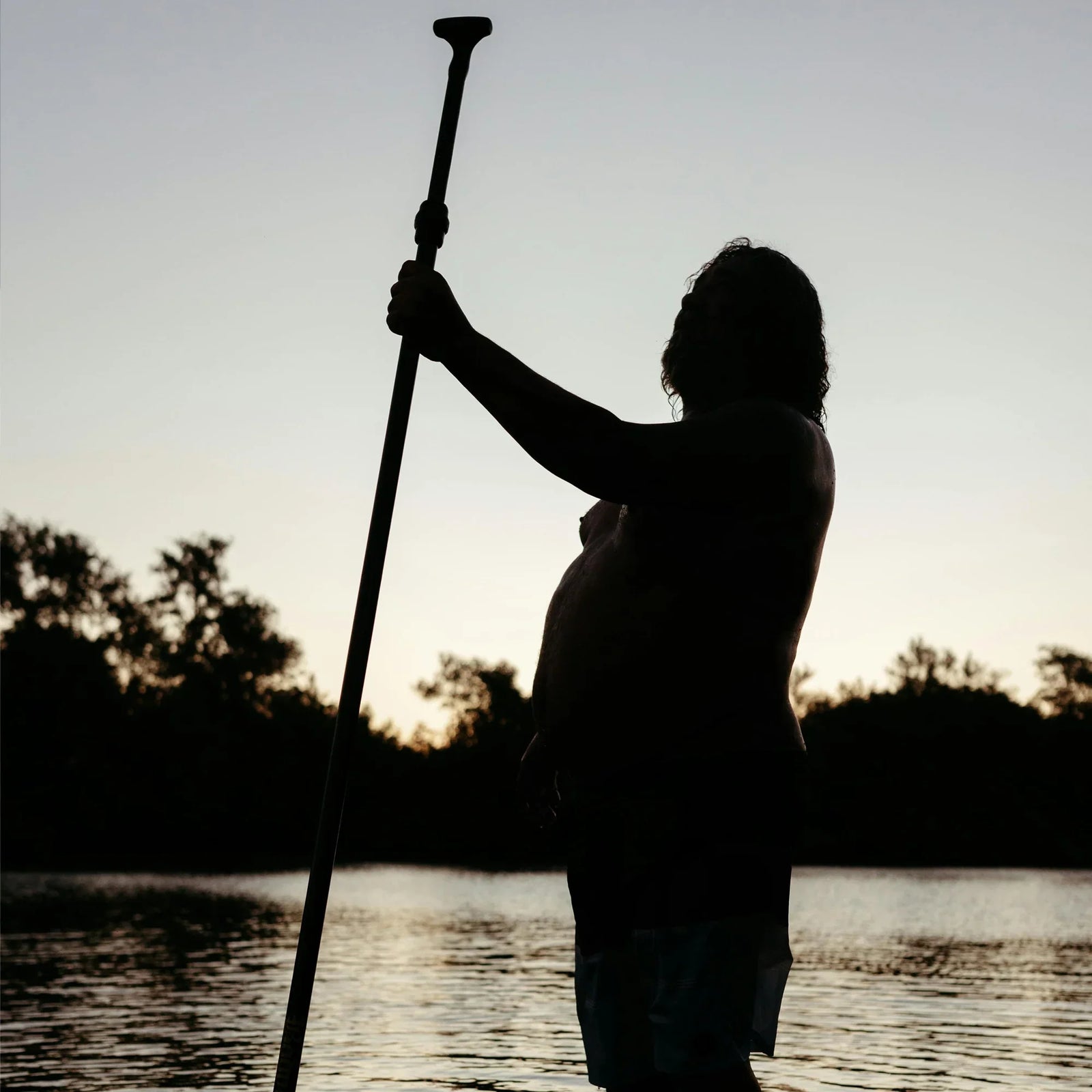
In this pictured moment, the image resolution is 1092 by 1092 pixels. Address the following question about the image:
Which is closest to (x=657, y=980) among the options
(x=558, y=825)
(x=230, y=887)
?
(x=558, y=825)

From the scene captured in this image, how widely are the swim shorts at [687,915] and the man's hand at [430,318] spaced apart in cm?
81

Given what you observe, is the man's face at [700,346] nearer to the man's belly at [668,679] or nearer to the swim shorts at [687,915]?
the man's belly at [668,679]

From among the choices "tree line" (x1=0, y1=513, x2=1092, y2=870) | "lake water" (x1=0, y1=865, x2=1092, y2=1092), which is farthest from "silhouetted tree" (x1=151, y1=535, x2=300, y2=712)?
"lake water" (x1=0, y1=865, x2=1092, y2=1092)

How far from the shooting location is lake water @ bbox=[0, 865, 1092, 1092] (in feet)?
28.2

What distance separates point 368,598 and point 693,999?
1064 mm

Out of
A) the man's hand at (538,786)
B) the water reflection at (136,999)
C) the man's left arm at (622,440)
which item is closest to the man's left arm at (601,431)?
the man's left arm at (622,440)

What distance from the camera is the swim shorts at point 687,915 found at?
8.23ft

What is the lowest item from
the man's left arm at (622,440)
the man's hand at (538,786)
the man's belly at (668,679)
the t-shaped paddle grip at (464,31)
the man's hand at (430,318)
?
the man's hand at (538,786)

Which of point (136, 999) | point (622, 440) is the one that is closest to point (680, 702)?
point (622, 440)

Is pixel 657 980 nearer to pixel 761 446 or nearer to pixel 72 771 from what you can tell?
pixel 761 446

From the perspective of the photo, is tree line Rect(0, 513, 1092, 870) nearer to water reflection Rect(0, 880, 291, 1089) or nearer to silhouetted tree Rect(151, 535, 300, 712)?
silhouetted tree Rect(151, 535, 300, 712)

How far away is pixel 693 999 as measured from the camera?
8.23ft

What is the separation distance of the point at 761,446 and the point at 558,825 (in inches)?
35.6

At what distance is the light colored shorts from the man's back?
309 millimetres
